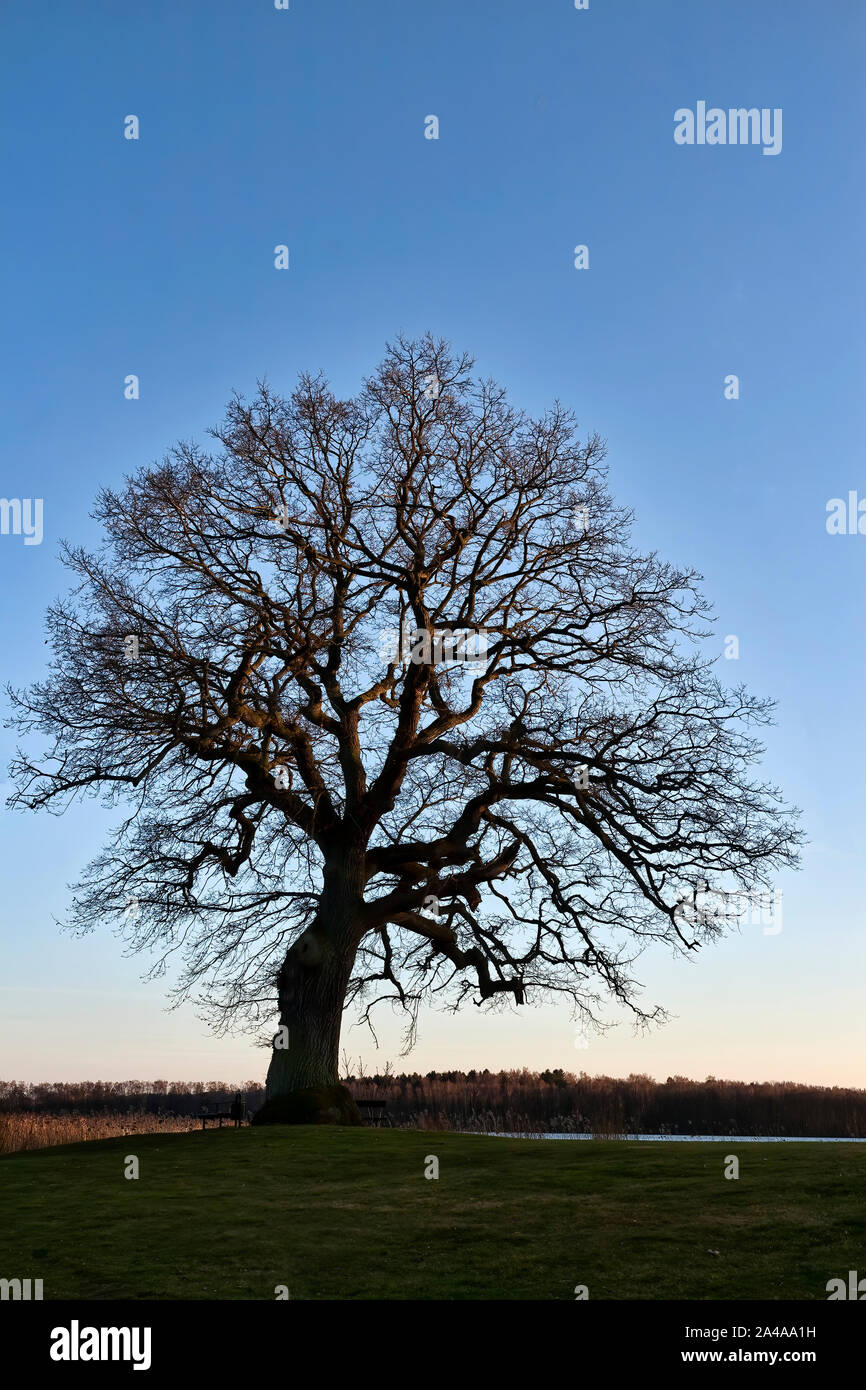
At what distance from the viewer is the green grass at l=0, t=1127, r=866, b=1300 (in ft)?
30.5

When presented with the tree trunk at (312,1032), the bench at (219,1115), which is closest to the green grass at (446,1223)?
the tree trunk at (312,1032)

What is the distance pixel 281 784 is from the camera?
22.0 metres

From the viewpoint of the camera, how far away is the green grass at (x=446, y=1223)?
9305 mm

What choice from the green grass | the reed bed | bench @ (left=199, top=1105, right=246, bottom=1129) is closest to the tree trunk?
the reed bed

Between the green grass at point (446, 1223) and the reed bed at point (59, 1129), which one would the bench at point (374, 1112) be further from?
the green grass at point (446, 1223)

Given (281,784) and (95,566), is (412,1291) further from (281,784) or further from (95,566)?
(95,566)

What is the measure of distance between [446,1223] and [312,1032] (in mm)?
9751

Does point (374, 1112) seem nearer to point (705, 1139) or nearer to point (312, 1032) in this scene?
point (312, 1032)

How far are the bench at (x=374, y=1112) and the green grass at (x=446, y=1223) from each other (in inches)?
283

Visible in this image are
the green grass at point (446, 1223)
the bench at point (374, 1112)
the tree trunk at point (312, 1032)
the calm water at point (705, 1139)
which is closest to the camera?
the green grass at point (446, 1223)

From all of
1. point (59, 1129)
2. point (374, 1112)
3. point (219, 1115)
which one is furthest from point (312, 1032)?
point (59, 1129)

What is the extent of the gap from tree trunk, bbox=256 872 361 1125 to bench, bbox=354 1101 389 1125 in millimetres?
3219

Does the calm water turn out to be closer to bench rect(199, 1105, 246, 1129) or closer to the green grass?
the green grass
